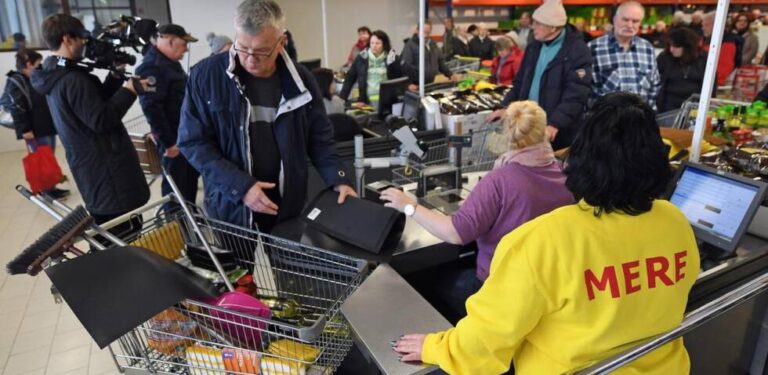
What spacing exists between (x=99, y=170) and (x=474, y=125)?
7.64ft

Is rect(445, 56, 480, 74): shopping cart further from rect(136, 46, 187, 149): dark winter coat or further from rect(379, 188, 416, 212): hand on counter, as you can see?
rect(379, 188, 416, 212): hand on counter

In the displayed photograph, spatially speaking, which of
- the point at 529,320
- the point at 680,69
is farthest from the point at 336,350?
the point at 680,69

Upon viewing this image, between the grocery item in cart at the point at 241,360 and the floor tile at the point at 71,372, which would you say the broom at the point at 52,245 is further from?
the floor tile at the point at 71,372

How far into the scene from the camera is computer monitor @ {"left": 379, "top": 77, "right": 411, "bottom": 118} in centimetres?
418

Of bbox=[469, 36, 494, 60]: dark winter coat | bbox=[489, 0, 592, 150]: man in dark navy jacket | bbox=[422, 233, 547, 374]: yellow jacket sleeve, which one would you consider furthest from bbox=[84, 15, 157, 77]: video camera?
bbox=[469, 36, 494, 60]: dark winter coat

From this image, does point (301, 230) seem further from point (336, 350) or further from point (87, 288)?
point (87, 288)

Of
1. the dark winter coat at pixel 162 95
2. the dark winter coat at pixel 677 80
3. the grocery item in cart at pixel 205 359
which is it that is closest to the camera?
the grocery item in cart at pixel 205 359

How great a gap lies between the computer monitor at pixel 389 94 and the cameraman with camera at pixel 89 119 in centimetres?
190

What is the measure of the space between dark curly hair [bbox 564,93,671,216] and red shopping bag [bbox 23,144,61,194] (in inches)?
199

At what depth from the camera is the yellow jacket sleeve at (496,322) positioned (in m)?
1.04

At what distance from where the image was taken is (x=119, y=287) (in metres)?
1.19

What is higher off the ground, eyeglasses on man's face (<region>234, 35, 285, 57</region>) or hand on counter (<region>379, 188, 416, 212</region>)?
eyeglasses on man's face (<region>234, 35, 285, 57</region>)

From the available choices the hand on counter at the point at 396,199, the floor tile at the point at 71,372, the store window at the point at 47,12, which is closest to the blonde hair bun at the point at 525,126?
the hand on counter at the point at 396,199

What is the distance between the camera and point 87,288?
1172mm
